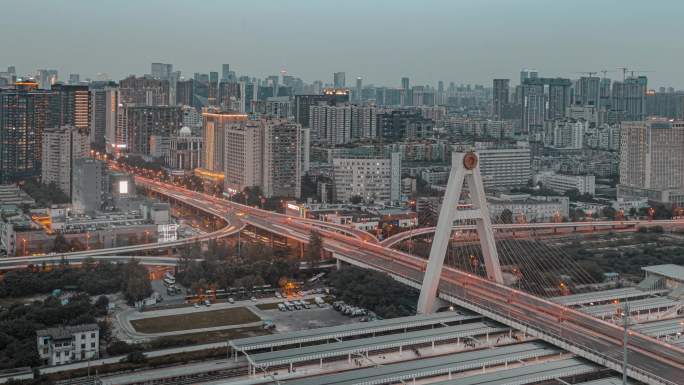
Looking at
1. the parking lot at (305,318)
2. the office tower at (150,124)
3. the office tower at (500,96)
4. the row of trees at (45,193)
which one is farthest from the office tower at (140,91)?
the parking lot at (305,318)

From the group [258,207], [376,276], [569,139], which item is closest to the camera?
[376,276]

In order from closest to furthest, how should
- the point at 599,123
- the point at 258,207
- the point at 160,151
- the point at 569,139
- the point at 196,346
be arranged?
1. the point at 196,346
2. the point at 258,207
3. the point at 160,151
4. the point at 569,139
5. the point at 599,123

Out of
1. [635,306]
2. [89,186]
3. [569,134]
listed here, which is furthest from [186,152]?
[635,306]

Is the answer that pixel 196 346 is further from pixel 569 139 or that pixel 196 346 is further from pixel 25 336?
pixel 569 139

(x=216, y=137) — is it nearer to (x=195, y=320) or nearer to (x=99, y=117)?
(x=99, y=117)

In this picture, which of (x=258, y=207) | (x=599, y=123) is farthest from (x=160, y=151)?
(x=599, y=123)

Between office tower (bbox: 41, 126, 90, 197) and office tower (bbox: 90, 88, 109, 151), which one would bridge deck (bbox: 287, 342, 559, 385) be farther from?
office tower (bbox: 90, 88, 109, 151)

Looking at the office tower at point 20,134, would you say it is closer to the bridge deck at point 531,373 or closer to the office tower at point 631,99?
the bridge deck at point 531,373
